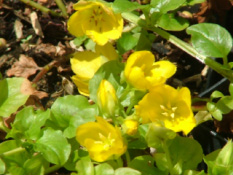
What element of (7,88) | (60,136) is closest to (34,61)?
(7,88)

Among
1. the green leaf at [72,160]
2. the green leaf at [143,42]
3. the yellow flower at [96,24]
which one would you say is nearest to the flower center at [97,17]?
the yellow flower at [96,24]

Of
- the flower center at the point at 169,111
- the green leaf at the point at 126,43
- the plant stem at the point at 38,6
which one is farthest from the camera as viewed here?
the plant stem at the point at 38,6

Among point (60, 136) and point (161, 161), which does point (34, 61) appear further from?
point (161, 161)

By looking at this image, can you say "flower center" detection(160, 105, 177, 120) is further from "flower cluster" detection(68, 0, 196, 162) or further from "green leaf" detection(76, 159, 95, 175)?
"green leaf" detection(76, 159, 95, 175)

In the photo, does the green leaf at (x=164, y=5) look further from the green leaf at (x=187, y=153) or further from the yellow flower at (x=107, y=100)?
the green leaf at (x=187, y=153)

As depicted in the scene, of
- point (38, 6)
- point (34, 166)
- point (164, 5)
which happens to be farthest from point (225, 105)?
point (38, 6)
